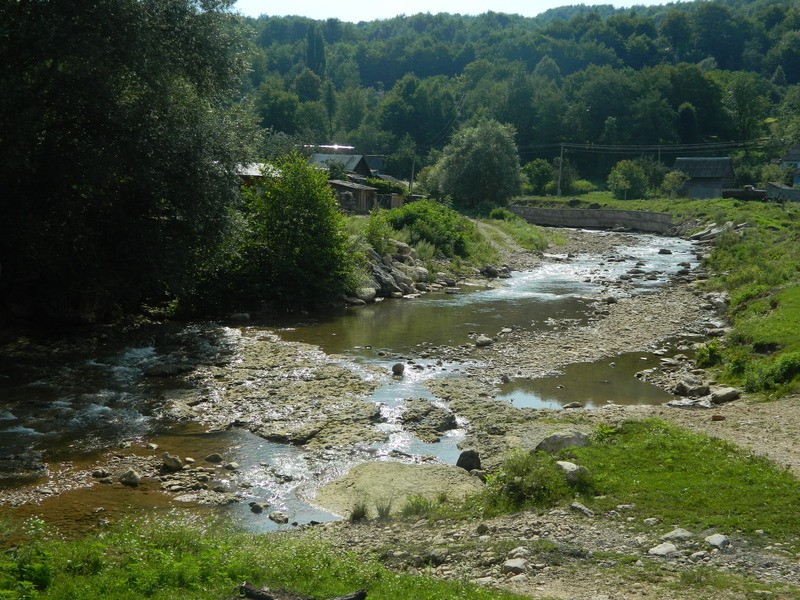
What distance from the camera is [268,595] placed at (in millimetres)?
8992

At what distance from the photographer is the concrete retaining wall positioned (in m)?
88.3

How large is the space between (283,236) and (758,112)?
4883 inches

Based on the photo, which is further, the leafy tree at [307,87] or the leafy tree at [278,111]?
the leafy tree at [307,87]

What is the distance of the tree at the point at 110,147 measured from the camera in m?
23.4

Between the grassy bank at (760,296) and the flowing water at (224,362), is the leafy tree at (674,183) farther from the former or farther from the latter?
the flowing water at (224,362)

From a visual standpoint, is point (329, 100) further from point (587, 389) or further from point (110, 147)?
point (587, 389)

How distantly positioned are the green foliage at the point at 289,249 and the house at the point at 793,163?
84.6m

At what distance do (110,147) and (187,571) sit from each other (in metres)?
18.7

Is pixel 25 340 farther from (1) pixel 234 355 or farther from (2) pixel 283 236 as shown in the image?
(2) pixel 283 236

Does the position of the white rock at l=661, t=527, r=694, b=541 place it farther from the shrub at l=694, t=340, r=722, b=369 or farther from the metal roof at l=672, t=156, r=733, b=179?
the metal roof at l=672, t=156, r=733, b=179

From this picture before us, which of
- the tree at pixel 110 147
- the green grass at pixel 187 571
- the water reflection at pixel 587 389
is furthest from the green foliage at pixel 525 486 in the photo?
the tree at pixel 110 147

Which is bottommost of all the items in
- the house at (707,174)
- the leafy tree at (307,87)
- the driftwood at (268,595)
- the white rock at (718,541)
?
the white rock at (718,541)

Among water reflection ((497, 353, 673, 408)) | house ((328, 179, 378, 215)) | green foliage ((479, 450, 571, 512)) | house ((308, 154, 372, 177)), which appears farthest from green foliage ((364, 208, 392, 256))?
house ((308, 154, 372, 177))

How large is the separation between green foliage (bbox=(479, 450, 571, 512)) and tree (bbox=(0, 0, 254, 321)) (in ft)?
56.4
